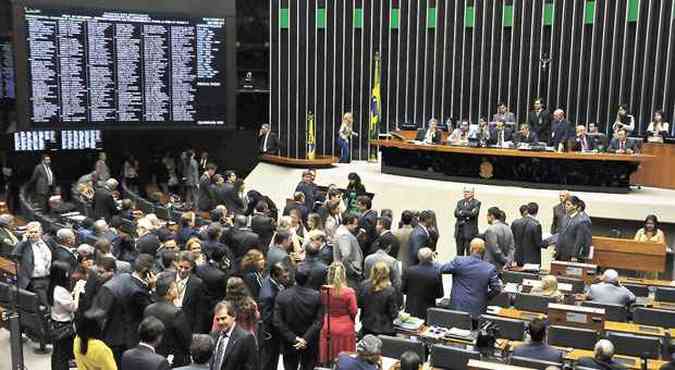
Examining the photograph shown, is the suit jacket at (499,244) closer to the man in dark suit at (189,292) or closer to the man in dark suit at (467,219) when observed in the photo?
the man in dark suit at (467,219)

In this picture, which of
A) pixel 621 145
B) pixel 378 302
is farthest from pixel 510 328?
pixel 621 145

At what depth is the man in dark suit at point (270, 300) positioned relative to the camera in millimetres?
6051

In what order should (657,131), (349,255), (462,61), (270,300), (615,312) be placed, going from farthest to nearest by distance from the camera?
(462,61) < (657,131) < (349,255) < (615,312) < (270,300)

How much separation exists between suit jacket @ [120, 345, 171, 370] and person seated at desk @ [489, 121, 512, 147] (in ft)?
35.1

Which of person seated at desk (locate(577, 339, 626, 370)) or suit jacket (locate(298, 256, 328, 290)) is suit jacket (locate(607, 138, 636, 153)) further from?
person seated at desk (locate(577, 339, 626, 370))

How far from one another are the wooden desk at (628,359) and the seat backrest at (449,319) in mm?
897

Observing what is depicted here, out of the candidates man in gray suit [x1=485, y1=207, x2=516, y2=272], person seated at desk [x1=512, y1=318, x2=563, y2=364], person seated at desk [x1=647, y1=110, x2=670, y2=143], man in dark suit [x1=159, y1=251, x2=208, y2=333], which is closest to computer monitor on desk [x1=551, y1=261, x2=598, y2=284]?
man in gray suit [x1=485, y1=207, x2=516, y2=272]

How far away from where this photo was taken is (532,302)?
7082 millimetres

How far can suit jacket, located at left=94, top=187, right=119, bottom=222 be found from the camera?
35.2 ft

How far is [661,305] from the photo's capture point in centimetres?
765

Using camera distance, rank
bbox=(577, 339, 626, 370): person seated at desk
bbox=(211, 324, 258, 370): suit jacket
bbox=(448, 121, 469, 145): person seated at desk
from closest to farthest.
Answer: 1. bbox=(211, 324, 258, 370): suit jacket
2. bbox=(577, 339, 626, 370): person seated at desk
3. bbox=(448, 121, 469, 145): person seated at desk

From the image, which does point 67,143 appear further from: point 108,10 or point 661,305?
point 661,305

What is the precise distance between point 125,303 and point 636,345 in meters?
4.17

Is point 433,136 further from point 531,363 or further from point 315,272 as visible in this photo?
Result: point 531,363
